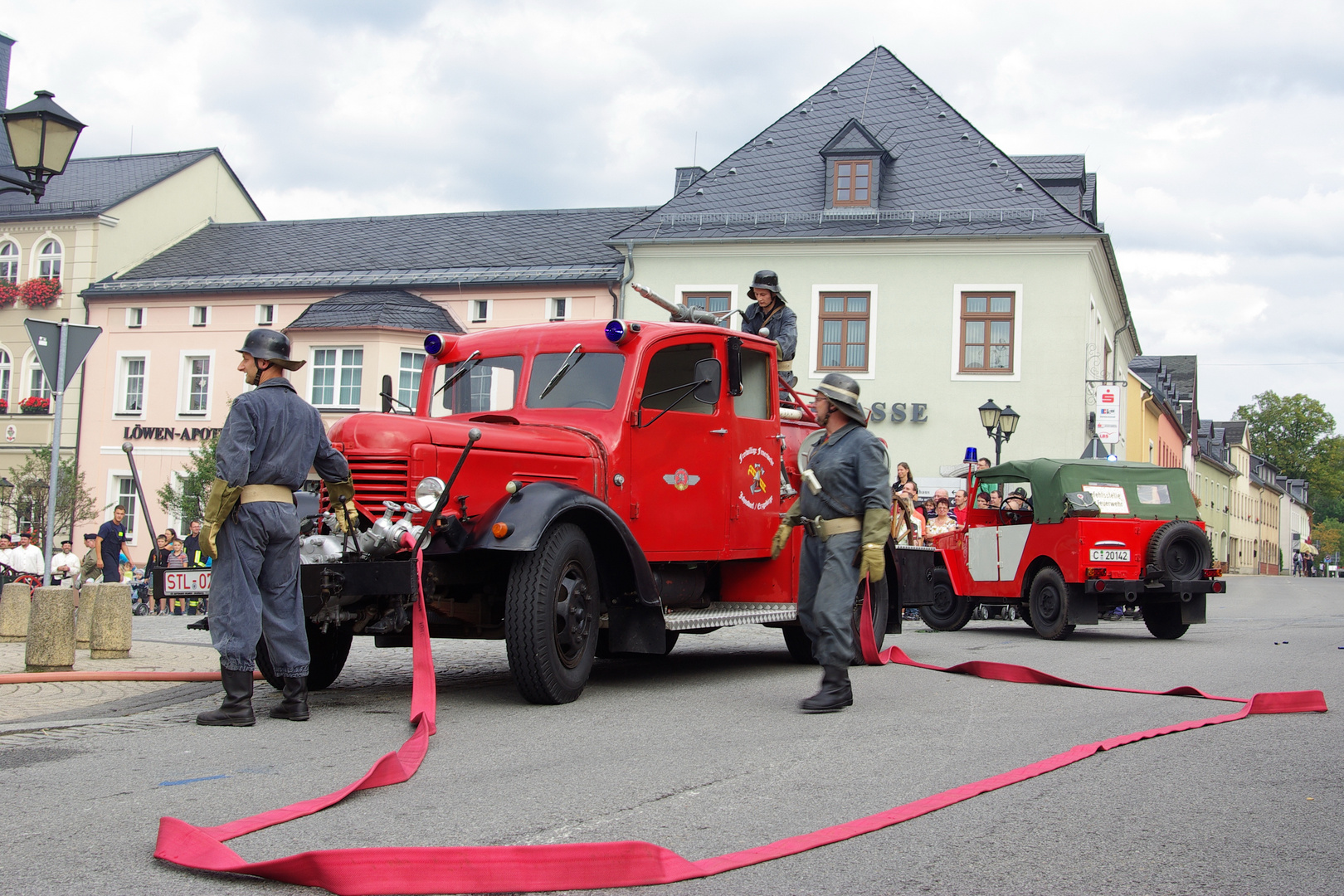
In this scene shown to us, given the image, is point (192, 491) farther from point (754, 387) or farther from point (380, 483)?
point (380, 483)

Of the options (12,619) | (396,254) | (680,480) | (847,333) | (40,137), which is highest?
(396,254)

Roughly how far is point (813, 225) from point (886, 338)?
320cm

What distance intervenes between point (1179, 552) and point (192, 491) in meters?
25.0

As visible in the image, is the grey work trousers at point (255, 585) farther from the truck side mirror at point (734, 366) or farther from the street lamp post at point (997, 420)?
the street lamp post at point (997, 420)

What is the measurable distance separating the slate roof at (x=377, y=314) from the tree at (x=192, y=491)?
4266 millimetres

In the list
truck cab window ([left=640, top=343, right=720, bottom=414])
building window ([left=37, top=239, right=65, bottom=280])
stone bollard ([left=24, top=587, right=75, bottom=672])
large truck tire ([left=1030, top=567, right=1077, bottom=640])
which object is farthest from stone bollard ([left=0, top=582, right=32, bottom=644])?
building window ([left=37, top=239, right=65, bottom=280])

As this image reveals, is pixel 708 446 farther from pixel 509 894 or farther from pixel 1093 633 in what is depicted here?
pixel 1093 633

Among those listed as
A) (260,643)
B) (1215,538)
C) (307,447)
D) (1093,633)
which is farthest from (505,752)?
(1215,538)

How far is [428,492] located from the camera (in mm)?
6691

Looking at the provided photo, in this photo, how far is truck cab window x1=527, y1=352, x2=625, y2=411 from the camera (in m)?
8.10

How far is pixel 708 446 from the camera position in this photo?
27.8 ft

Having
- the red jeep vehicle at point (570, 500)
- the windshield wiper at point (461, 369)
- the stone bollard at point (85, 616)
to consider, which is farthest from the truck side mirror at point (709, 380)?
the stone bollard at point (85, 616)

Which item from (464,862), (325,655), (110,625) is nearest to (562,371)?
(325,655)

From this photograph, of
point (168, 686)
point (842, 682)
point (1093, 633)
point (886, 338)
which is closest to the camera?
point (842, 682)
